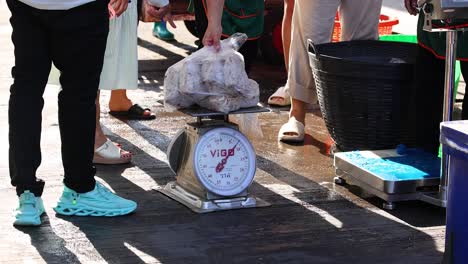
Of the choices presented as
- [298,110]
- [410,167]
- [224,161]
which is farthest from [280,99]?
[224,161]

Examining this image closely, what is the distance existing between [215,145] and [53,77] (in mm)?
1191

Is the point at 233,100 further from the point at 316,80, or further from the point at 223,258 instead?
the point at 316,80

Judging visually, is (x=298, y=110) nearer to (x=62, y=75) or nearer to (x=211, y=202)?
(x=211, y=202)

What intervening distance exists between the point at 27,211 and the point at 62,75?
618 millimetres

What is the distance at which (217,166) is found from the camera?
4.61 metres

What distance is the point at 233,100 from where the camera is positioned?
4.48m

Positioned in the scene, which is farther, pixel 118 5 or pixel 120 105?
pixel 120 105

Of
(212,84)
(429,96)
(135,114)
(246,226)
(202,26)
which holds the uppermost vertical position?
(202,26)

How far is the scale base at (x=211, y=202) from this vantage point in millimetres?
4609

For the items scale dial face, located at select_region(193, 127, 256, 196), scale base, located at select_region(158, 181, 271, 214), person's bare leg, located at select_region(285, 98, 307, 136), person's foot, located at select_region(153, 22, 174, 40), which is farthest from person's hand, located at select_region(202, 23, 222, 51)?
person's foot, located at select_region(153, 22, 174, 40)

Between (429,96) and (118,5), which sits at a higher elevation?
(118,5)

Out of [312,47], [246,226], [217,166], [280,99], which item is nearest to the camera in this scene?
[246,226]

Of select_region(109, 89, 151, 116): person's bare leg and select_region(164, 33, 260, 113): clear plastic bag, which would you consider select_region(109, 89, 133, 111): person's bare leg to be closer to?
select_region(109, 89, 151, 116): person's bare leg

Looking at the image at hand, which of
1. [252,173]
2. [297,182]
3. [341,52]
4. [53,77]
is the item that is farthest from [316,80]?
[53,77]
